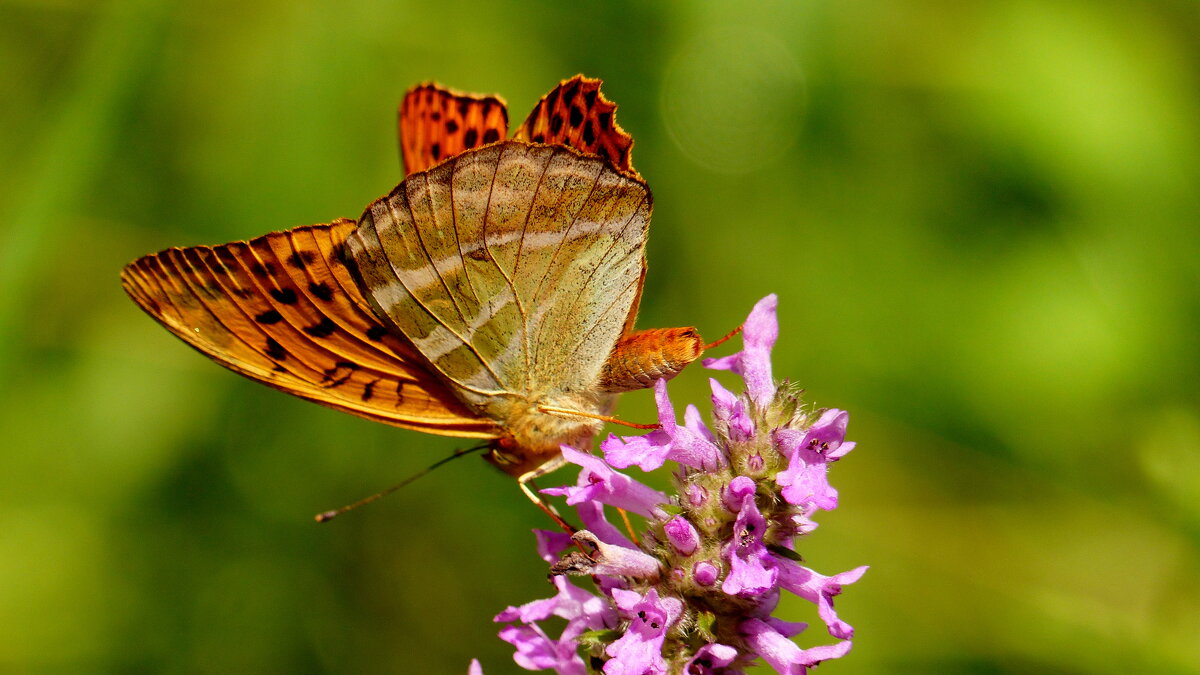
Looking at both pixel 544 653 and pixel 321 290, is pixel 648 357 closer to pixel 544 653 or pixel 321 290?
pixel 544 653

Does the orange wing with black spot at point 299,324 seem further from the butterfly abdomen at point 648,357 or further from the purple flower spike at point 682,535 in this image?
the purple flower spike at point 682,535

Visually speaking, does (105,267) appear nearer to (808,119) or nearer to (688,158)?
(688,158)

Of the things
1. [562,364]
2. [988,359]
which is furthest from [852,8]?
[562,364]

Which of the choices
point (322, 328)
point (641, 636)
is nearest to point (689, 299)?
point (322, 328)

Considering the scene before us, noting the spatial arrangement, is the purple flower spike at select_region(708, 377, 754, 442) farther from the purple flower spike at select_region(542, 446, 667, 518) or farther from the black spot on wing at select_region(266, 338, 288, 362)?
the black spot on wing at select_region(266, 338, 288, 362)

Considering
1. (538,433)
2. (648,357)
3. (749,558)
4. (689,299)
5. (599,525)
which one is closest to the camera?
(749,558)

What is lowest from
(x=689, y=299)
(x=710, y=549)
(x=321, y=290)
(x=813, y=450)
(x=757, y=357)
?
(x=710, y=549)
